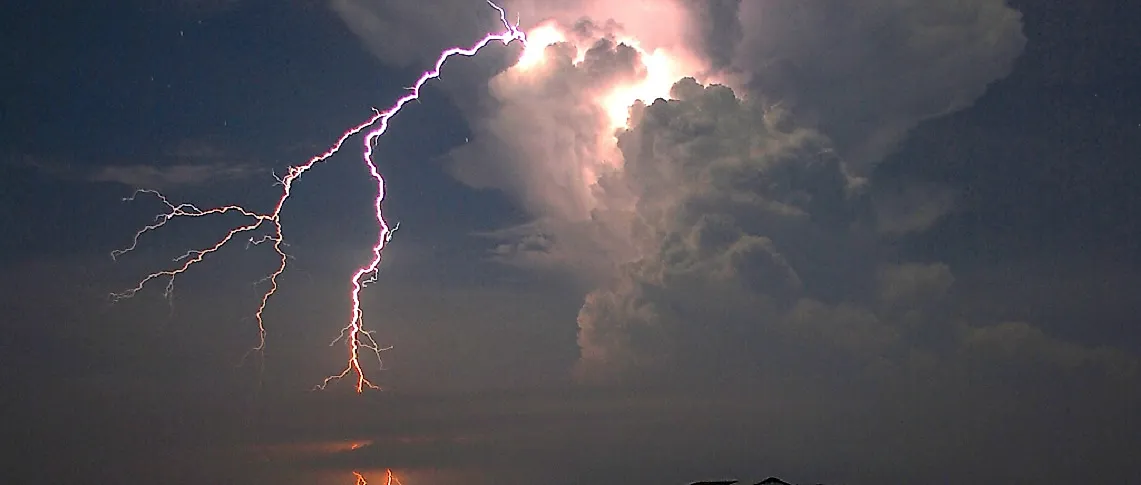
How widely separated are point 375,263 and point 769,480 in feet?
73.0

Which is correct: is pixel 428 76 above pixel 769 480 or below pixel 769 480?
above

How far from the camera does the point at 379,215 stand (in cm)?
5981

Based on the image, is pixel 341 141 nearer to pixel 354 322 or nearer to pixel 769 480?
pixel 354 322

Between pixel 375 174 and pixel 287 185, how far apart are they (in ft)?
11.4

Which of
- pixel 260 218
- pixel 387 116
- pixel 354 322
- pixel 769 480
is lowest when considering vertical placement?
pixel 769 480

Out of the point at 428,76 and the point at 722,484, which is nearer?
the point at 428,76

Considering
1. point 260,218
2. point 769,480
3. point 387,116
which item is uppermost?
point 387,116

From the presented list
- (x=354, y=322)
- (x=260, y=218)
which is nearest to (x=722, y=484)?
(x=354, y=322)

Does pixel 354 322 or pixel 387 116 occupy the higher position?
pixel 387 116

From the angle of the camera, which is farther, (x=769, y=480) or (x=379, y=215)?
(x=769, y=480)

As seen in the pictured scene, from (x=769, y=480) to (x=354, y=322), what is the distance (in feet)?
72.0

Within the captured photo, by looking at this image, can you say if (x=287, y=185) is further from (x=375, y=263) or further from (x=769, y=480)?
(x=769, y=480)

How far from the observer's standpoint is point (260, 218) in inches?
2377

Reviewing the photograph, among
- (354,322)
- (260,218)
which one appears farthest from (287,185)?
(354,322)
